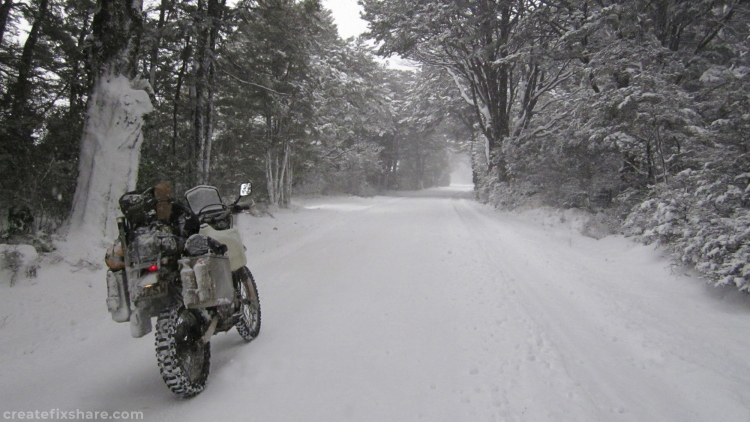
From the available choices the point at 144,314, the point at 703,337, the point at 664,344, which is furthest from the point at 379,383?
the point at 703,337

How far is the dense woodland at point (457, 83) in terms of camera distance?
5934 mm

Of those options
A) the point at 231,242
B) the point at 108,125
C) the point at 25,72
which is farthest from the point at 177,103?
the point at 231,242

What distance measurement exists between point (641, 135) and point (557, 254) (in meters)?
3.64

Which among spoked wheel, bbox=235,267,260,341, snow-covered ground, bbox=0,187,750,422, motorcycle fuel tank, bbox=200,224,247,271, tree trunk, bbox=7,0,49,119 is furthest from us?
tree trunk, bbox=7,0,49,119

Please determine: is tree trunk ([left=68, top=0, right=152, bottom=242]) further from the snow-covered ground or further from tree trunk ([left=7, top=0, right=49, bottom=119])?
tree trunk ([left=7, top=0, right=49, bottom=119])

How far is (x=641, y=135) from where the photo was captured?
8430 millimetres

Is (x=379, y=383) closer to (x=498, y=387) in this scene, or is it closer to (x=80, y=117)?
(x=498, y=387)

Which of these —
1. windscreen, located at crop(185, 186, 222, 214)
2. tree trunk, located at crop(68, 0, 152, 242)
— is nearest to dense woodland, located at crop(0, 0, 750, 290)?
tree trunk, located at crop(68, 0, 152, 242)

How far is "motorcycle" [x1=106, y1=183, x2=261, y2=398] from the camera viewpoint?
2395 millimetres

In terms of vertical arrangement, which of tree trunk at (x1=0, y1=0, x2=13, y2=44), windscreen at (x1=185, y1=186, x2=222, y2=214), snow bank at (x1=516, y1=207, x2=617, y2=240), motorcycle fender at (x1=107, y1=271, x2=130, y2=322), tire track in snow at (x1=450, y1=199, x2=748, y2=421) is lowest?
tire track in snow at (x1=450, y1=199, x2=748, y2=421)

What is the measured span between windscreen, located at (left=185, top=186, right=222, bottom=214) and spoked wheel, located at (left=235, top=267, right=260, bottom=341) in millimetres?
668

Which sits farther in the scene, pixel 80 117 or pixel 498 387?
pixel 80 117
